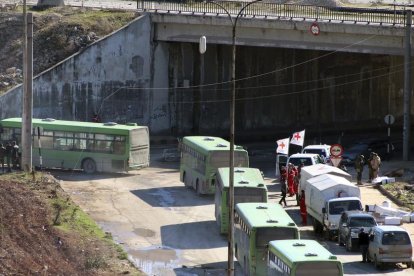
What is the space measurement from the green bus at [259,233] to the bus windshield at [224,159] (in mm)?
11880

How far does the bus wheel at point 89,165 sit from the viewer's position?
54.4 m

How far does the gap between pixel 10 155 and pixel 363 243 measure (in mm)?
21611

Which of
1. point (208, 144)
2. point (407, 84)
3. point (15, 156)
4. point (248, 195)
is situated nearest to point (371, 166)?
point (208, 144)

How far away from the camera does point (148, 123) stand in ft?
222

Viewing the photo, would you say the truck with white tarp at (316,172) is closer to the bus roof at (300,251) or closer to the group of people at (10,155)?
the bus roof at (300,251)

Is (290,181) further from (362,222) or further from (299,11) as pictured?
(299,11)

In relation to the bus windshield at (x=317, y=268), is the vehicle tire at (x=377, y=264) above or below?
below

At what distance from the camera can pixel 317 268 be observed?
93.7 ft

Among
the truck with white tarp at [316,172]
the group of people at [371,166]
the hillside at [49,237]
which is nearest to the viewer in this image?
the hillside at [49,237]

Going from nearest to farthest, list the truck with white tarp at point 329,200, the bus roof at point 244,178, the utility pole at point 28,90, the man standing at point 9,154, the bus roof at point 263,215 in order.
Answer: the bus roof at point 263,215 < the truck with white tarp at point 329,200 < the bus roof at point 244,178 < the utility pole at point 28,90 < the man standing at point 9,154

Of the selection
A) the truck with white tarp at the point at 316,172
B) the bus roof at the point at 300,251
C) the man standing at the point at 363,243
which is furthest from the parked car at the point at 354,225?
the bus roof at the point at 300,251

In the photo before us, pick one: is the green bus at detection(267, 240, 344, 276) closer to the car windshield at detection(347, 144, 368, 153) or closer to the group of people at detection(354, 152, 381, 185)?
the group of people at detection(354, 152, 381, 185)

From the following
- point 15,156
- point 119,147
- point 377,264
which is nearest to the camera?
point 377,264

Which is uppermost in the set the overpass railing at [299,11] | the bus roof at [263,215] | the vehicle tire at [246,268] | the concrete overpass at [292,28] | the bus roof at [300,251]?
the overpass railing at [299,11]
